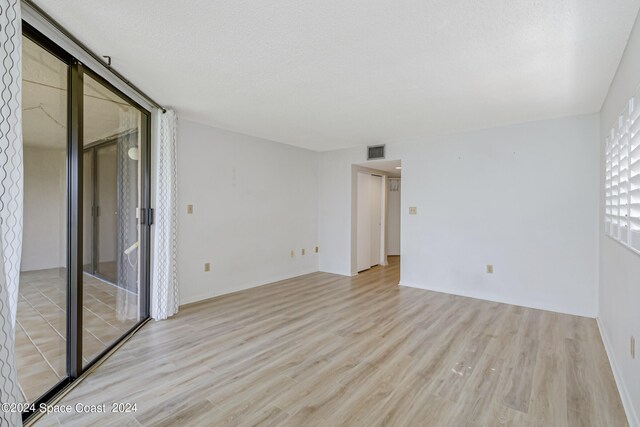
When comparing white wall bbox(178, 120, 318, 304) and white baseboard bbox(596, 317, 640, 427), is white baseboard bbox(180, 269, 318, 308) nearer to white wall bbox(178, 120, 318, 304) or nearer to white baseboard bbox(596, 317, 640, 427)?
white wall bbox(178, 120, 318, 304)

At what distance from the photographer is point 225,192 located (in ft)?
14.4

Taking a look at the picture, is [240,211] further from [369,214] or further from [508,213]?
[508,213]

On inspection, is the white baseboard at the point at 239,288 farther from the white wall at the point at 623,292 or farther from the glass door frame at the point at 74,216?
the white wall at the point at 623,292

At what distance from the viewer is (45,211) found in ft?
6.83

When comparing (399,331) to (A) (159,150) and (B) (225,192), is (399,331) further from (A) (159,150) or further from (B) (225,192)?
(A) (159,150)

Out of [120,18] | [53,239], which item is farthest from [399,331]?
[120,18]

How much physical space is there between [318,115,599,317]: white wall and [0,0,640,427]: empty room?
0.08 ft

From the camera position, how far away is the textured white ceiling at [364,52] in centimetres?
170

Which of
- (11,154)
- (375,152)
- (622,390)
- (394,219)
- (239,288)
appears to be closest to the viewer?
(11,154)

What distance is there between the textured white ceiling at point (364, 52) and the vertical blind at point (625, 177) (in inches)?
21.6

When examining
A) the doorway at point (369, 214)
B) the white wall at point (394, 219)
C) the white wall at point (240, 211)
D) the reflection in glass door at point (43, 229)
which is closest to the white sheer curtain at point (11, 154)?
the reflection in glass door at point (43, 229)

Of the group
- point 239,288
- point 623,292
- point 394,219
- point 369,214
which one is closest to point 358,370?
point 623,292

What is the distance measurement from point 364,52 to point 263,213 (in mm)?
3319

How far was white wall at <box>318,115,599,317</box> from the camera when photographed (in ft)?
11.5
